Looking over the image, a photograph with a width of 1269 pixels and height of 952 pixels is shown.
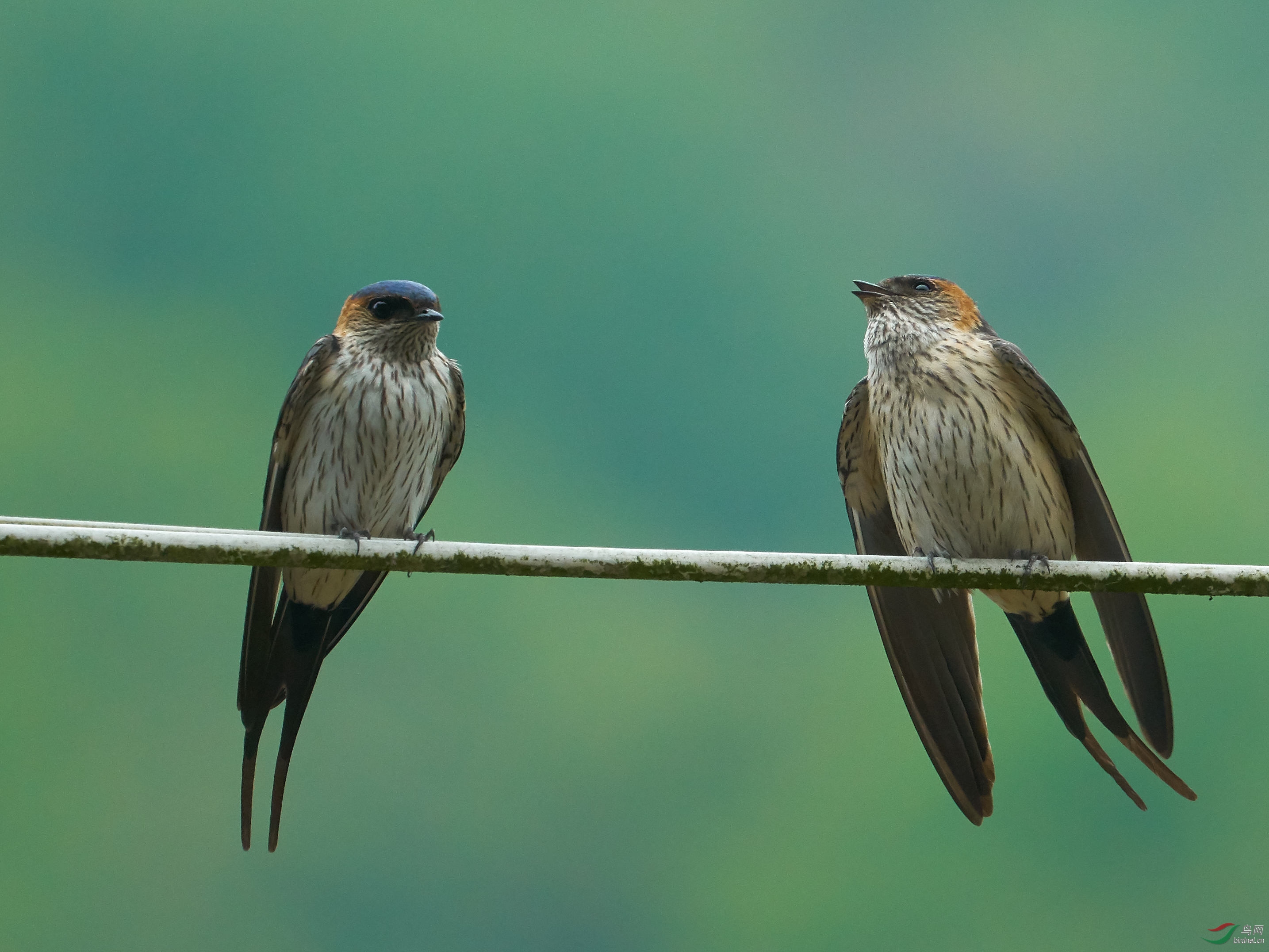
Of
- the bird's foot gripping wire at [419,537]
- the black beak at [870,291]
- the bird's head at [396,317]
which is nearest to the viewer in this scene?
the bird's foot gripping wire at [419,537]

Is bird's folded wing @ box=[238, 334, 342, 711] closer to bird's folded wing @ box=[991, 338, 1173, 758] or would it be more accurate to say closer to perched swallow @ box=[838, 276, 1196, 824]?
perched swallow @ box=[838, 276, 1196, 824]

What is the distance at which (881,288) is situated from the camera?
2.59 meters

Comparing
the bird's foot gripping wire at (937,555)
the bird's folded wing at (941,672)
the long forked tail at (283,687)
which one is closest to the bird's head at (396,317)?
the long forked tail at (283,687)

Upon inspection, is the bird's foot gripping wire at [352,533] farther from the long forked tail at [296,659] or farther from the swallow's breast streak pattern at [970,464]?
the swallow's breast streak pattern at [970,464]

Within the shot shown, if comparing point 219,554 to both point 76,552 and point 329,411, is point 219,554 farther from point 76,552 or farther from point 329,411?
point 329,411

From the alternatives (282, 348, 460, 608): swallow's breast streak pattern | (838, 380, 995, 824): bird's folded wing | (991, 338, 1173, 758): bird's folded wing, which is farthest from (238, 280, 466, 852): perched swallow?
(991, 338, 1173, 758): bird's folded wing

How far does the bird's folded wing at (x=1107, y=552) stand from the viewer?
207 cm

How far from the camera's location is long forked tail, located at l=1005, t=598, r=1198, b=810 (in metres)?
2.10

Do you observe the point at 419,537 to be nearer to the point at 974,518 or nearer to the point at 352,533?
the point at 352,533

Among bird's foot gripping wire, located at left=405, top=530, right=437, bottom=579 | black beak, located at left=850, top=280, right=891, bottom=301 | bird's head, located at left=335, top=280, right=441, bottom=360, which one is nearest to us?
bird's foot gripping wire, located at left=405, top=530, right=437, bottom=579

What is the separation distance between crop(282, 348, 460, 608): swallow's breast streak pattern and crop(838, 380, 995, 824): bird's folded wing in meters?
0.87

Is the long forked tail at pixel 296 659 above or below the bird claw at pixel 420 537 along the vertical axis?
below

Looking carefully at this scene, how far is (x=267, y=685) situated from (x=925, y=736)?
123cm

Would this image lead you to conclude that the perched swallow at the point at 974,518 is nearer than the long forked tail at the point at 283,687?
No
